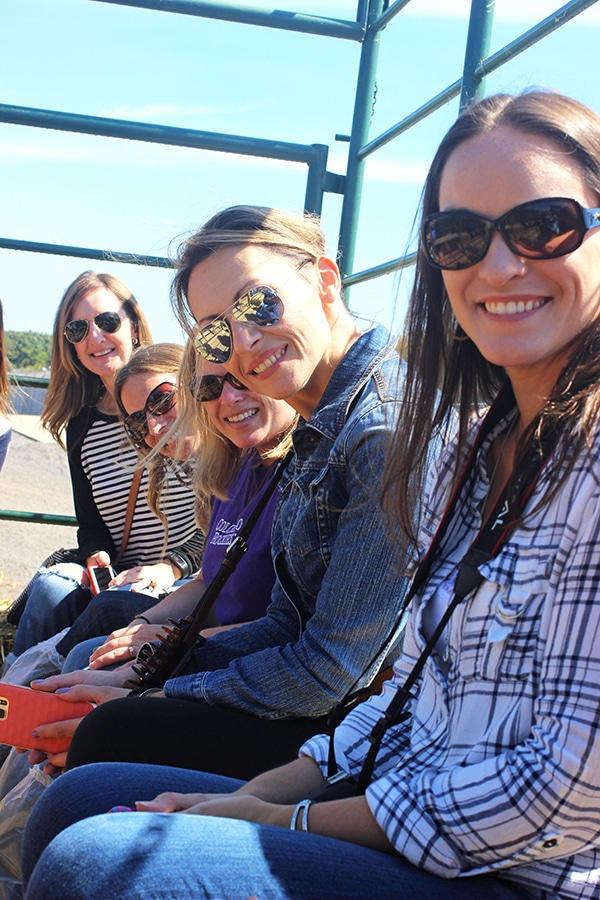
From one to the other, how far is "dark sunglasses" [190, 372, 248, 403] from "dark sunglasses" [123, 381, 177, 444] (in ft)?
2.37

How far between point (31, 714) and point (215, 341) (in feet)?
2.92

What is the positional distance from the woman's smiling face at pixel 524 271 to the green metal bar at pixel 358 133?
2098 millimetres

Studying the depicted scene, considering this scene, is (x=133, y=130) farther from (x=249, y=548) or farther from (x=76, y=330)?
(x=249, y=548)

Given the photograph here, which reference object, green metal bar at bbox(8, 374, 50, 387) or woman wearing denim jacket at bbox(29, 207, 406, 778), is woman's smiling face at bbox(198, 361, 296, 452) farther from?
green metal bar at bbox(8, 374, 50, 387)

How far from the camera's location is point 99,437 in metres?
3.81

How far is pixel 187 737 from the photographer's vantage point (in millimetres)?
1878

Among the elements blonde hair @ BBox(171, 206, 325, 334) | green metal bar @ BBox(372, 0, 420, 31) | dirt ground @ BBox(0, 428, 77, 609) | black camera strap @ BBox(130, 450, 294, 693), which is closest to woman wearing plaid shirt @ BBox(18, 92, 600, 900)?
black camera strap @ BBox(130, 450, 294, 693)

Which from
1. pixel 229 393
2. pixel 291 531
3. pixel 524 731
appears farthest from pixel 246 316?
pixel 524 731

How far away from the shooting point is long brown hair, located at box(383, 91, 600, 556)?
134 centimetres

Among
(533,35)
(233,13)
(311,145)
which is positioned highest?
(233,13)

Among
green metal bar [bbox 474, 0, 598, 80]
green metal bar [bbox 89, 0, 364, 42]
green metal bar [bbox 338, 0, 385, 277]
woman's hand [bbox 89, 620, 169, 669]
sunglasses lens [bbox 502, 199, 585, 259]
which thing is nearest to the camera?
sunglasses lens [bbox 502, 199, 585, 259]

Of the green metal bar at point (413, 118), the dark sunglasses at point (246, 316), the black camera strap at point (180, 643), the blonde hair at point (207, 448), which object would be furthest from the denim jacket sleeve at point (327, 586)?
the green metal bar at point (413, 118)

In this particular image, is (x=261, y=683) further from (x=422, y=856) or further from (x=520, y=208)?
(x=520, y=208)

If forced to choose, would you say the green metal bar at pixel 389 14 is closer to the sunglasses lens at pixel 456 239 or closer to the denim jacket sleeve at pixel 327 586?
the denim jacket sleeve at pixel 327 586
